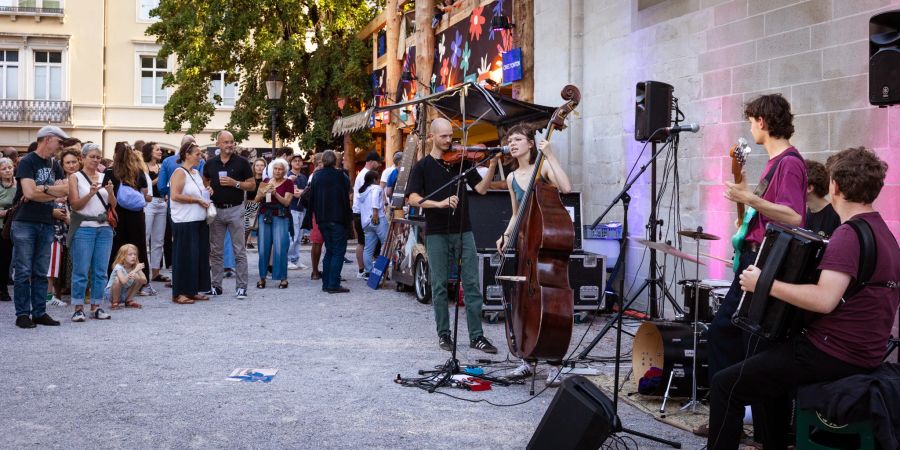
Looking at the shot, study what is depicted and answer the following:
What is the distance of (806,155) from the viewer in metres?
7.96

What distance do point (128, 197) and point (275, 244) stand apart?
2147 millimetres

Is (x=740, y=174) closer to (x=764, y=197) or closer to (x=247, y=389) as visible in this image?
(x=764, y=197)

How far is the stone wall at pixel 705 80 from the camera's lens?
24.7 ft

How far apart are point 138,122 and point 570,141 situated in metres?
30.0

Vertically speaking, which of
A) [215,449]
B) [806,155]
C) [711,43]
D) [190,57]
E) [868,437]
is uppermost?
[190,57]

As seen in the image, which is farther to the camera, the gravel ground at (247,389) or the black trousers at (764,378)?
the gravel ground at (247,389)

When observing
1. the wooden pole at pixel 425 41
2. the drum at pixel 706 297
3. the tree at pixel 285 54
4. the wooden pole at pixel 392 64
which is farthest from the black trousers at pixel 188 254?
the tree at pixel 285 54

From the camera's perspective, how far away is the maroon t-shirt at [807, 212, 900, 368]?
4.04 m

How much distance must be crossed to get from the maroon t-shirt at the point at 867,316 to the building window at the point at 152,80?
37.8 meters

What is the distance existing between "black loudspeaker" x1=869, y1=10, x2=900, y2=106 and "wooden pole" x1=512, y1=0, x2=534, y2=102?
800 centimetres

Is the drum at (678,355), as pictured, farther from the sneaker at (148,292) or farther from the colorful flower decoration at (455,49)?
the colorful flower decoration at (455,49)

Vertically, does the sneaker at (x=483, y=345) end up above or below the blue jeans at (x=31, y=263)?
below

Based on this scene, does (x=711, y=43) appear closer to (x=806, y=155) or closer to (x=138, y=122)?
(x=806, y=155)

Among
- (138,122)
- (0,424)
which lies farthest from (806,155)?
(138,122)
